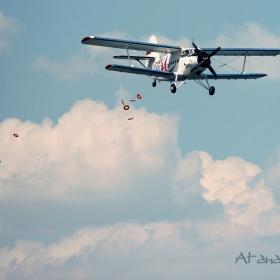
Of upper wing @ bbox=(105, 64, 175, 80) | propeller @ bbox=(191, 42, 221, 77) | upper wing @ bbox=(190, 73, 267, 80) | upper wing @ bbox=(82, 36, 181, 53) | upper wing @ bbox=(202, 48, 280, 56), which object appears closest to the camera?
upper wing @ bbox=(105, 64, 175, 80)

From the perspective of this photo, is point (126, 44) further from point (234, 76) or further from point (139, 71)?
point (234, 76)

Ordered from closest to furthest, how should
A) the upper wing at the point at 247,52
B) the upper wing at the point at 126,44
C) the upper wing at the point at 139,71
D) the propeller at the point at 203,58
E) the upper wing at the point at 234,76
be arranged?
the upper wing at the point at 139,71 < the propeller at the point at 203,58 < the upper wing at the point at 126,44 < the upper wing at the point at 234,76 < the upper wing at the point at 247,52

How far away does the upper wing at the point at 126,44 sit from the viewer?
7712 centimetres

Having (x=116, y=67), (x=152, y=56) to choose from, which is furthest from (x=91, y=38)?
(x=152, y=56)

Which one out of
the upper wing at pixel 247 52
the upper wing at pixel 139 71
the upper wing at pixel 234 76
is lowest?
the upper wing at pixel 139 71

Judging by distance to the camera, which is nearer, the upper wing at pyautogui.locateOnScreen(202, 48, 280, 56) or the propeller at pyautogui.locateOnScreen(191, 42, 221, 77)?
the propeller at pyautogui.locateOnScreen(191, 42, 221, 77)

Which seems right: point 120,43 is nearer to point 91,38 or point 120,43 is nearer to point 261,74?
point 91,38

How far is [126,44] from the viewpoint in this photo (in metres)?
79.9

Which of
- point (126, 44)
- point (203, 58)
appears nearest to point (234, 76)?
point (203, 58)

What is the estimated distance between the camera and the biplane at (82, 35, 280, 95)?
7669 centimetres

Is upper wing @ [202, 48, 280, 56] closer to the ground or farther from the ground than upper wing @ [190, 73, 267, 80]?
farther from the ground

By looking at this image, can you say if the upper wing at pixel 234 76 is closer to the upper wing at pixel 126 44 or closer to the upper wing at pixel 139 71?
the upper wing at pixel 139 71

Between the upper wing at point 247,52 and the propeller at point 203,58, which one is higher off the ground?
the upper wing at point 247,52

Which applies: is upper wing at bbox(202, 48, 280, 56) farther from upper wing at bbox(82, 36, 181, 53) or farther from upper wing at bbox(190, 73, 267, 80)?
upper wing at bbox(82, 36, 181, 53)
